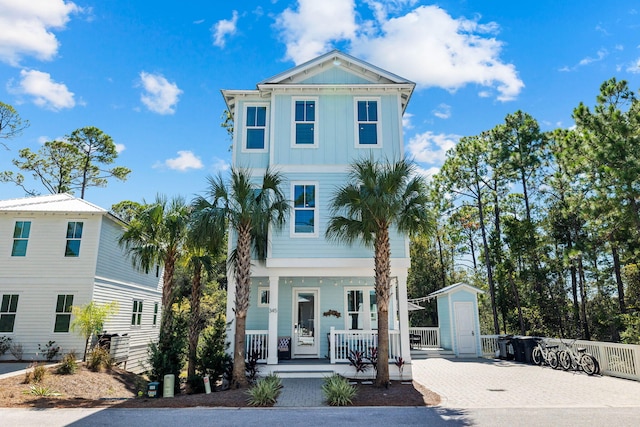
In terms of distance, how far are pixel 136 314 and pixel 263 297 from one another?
10.5 meters

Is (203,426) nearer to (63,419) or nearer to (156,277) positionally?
(63,419)

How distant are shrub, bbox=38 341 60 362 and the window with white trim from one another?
36.9 ft

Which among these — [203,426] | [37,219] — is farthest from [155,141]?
[203,426]

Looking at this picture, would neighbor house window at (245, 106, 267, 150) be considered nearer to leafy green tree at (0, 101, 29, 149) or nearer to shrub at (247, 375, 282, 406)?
shrub at (247, 375, 282, 406)

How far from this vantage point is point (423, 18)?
39.4 feet

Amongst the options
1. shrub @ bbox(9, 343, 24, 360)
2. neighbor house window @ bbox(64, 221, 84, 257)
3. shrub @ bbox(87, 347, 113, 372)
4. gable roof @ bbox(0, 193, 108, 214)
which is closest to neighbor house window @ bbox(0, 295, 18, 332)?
shrub @ bbox(9, 343, 24, 360)

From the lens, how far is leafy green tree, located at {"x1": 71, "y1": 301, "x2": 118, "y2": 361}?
14828 millimetres

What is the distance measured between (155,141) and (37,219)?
7192 millimetres

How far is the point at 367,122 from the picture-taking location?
1408cm

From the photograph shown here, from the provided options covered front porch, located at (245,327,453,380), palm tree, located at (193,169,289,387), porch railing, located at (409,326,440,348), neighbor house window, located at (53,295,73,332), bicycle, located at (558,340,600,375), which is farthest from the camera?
porch railing, located at (409,326,440,348)

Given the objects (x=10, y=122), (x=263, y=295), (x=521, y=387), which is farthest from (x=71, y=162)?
(x=521, y=387)

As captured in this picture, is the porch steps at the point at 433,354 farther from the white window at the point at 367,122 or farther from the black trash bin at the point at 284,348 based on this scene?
the white window at the point at 367,122

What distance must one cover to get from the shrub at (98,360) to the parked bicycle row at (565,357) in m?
16.8

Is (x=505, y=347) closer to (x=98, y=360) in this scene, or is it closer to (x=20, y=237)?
(x=98, y=360)
